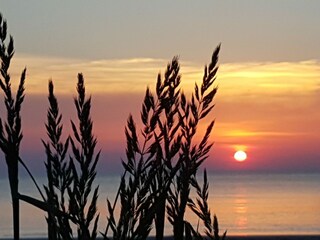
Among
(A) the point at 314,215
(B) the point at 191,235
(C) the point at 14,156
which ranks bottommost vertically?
(B) the point at 191,235

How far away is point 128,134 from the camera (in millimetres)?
1874

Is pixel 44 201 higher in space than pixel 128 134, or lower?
lower

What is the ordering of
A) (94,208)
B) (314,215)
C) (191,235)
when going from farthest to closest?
(314,215), (191,235), (94,208)

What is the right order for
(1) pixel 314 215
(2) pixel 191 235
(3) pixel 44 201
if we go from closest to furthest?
(3) pixel 44 201 → (2) pixel 191 235 → (1) pixel 314 215

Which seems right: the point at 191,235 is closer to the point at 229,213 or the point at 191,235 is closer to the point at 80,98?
the point at 80,98

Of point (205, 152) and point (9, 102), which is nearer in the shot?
point (9, 102)

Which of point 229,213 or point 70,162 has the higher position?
point 229,213

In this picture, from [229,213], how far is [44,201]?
61.5 m

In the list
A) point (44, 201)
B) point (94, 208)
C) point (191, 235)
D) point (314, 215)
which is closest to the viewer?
point (94, 208)

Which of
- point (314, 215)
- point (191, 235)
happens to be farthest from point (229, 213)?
point (191, 235)

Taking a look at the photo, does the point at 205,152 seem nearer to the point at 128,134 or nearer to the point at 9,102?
the point at 128,134

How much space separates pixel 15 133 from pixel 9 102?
7cm

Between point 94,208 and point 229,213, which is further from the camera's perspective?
point 229,213

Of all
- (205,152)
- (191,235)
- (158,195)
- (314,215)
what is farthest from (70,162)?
(314,215)
